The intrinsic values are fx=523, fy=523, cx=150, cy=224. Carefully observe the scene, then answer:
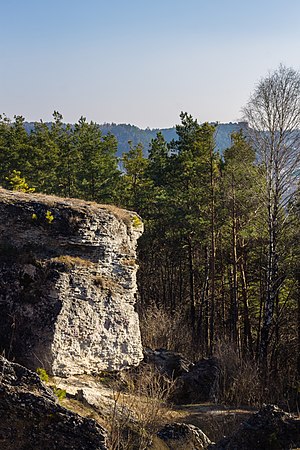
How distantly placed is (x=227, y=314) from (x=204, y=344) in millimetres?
5467

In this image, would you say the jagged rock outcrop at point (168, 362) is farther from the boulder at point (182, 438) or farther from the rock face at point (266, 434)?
the rock face at point (266, 434)

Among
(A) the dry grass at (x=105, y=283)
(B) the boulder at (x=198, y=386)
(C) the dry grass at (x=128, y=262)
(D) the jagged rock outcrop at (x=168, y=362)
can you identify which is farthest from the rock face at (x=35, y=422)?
(D) the jagged rock outcrop at (x=168, y=362)

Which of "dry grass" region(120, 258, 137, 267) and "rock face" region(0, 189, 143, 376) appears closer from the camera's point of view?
"rock face" region(0, 189, 143, 376)

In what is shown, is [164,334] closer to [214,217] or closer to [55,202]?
[214,217]

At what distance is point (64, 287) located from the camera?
1473cm

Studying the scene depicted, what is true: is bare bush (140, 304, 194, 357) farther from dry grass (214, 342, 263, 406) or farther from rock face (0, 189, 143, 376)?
rock face (0, 189, 143, 376)

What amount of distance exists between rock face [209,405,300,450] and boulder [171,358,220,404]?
797 cm

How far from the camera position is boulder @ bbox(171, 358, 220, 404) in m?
17.3

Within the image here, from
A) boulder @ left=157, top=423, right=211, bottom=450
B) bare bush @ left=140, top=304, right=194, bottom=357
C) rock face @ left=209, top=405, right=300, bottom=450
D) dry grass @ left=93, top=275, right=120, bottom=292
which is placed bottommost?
bare bush @ left=140, top=304, right=194, bottom=357

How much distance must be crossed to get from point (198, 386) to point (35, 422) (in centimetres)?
1194

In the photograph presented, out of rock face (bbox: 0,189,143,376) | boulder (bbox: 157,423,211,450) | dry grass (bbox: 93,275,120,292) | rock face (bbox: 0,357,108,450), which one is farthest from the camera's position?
dry grass (bbox: 93,275,120,292)

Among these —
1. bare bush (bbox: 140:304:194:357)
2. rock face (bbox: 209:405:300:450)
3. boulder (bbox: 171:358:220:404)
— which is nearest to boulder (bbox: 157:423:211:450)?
rock face (bbox: 209:405:300:450)

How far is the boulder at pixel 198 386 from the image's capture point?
56.7ft

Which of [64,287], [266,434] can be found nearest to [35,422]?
[266,434]
